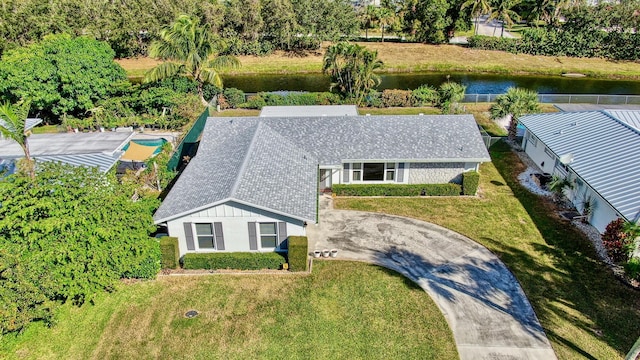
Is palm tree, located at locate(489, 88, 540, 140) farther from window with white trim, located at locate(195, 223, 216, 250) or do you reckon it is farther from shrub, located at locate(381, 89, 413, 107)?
window with white trim, located at locate(195, 223, 216, 250)

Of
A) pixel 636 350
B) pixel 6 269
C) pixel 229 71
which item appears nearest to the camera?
pixel 636 350

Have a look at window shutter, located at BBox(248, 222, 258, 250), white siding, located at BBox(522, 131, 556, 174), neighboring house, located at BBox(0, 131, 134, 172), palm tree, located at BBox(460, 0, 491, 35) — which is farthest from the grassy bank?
window shutter, located at BBox(248, 222, 258, 250)

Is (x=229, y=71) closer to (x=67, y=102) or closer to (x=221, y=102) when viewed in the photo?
(x=221, y=102)

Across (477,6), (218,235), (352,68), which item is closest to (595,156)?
(218,235)

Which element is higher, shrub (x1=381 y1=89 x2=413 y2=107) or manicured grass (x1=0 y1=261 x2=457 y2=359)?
shrub (x1=381 y1=89 x2=413 y2=107)

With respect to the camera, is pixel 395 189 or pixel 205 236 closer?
pixel 205 236

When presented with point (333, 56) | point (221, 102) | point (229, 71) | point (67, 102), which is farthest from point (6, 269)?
point (229, 71)

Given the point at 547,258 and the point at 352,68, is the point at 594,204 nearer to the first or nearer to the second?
the point at 547,258
